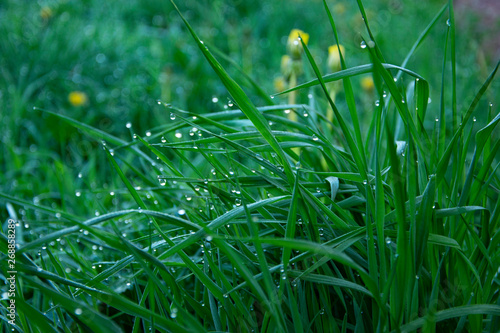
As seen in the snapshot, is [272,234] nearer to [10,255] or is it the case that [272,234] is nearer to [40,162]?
[10,255]

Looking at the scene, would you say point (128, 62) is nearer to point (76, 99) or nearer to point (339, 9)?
point (76, 99)

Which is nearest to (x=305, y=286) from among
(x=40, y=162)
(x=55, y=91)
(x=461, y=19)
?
(x=40, y=162)

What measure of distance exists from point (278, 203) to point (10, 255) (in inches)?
15.4

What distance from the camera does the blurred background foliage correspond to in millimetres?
1726

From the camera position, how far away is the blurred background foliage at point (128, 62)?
1.73 metres

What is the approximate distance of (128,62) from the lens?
94.9 inches

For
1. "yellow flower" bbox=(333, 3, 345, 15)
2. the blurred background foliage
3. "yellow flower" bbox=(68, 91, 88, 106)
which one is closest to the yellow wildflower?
the blurred background foliage

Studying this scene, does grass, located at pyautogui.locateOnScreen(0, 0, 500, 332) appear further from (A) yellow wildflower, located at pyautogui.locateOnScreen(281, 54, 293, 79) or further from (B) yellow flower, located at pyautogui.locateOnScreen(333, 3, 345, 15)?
(B) yellow flower, located at pyautogui.locateOnScreen(333, 3, 345, 15)

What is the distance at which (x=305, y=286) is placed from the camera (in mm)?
730

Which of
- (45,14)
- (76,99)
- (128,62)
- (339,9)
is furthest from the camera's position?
(339,9)

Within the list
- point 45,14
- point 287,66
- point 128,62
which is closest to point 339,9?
point 128,62

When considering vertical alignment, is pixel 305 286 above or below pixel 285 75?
below

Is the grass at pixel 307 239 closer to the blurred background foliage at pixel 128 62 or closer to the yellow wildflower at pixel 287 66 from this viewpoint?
the yellow wildflower at pixel 287 66

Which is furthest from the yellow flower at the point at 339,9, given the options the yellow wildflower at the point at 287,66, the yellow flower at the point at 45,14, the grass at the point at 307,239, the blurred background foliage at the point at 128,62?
the grass at the point at 307,239
